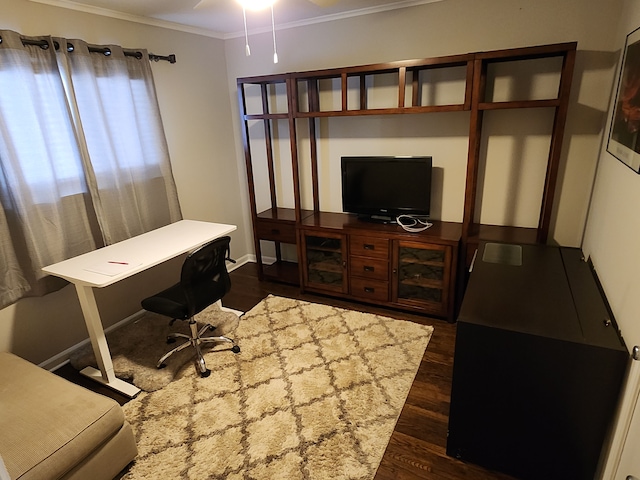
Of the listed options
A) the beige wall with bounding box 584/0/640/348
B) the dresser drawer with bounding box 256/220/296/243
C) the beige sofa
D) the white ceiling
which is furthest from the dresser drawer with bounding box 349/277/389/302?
the white ceiling

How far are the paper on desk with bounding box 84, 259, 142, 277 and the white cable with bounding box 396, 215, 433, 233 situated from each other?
6.64ft

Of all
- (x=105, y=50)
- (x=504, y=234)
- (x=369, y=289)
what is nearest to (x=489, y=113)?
(x=504, y=234)

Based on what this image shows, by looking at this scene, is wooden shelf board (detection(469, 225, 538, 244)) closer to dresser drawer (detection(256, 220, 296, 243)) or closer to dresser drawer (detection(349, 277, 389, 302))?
dresser drawer (detection(349, 277, 389, 302))

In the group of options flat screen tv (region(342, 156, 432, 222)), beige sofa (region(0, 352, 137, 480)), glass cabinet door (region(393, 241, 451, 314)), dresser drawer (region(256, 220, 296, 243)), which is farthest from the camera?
dresser drawer (region(256, 220, 296, 243))

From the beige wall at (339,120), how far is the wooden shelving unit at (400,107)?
159mm

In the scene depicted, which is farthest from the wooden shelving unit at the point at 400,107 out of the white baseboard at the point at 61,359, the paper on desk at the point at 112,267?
the white baseboard at the point at 61,359

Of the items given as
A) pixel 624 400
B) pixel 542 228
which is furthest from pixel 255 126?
pixel 624 400

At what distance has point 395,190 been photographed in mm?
3180

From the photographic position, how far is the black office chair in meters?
2.40

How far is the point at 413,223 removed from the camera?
3.22 metres

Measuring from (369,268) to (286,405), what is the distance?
1.39m

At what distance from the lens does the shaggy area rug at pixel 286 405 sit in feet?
6.23

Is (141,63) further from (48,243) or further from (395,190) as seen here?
(395,190)

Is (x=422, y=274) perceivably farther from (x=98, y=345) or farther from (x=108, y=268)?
(x=98, y=345)
